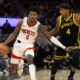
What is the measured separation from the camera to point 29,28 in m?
5.43

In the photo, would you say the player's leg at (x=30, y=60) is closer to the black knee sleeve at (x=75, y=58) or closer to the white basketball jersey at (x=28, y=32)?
the white basketball jersey at (x=28, y=32)

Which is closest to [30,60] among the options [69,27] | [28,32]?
[28,32]

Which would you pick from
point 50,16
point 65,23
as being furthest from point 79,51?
point 50,16

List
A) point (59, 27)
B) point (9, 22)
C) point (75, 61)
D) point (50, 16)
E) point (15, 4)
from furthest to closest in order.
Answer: point (15, 4) → point (50, 16) → point (9, 22) → point (59, 27) → point (75, 61)

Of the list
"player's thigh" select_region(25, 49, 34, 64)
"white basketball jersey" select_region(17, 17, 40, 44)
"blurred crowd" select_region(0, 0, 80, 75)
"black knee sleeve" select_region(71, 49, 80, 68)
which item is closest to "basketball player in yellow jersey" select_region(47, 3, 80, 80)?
"black knee sleeve" select_region(71, 49, 80, 68)

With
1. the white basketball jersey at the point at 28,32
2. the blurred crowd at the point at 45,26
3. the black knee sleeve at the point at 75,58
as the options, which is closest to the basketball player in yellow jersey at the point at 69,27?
the black knee sleeve at the point at 75,58

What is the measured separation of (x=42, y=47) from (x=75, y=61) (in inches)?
159

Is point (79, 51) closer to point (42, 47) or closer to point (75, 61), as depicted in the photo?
point (75, 61)

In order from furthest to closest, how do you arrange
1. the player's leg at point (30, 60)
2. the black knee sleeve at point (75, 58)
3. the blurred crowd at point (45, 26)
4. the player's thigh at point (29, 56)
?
the blurred crowd at point (45, 26) → the black knee sleeve at point (75, 58) → the player's thigh at point (29, 56) → the player's leg at point (30, 60)

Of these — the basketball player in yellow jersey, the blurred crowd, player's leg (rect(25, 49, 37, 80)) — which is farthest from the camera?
the blurred crowd

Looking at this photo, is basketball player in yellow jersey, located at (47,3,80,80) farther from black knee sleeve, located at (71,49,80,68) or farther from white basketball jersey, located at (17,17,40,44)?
white basketball jersey, located at (17,17,40,44)

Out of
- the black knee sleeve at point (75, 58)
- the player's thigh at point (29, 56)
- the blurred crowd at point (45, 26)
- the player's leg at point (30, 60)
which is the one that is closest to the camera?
the player's leg at point (30, 60)

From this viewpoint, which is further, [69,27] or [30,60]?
[69,27]

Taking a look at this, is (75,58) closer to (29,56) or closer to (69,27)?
(69,27)
